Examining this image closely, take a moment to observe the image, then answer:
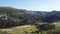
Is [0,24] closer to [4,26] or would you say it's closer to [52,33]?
[4,26]

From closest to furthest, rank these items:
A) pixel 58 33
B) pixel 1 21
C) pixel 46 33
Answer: pixel 58 33
pixel 46 33
pixel 1 21

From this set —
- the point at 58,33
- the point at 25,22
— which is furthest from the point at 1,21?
the point at 58,33

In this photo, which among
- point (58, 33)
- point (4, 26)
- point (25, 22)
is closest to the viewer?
point (58, 33)

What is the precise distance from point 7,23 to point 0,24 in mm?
6954

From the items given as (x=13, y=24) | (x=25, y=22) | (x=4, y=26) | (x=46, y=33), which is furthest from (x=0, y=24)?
(x=46, y=33)

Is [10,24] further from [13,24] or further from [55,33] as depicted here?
[55,33]

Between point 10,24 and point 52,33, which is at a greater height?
point 52,33

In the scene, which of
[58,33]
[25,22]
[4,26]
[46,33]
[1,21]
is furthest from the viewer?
[25,22]

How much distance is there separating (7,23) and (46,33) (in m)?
53.6

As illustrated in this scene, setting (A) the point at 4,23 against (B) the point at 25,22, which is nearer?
(A) the point at 4,23

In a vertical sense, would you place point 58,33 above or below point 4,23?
above

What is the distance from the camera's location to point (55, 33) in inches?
2495

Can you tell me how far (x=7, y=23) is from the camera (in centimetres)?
11362

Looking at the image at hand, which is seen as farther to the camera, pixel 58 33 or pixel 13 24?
pixel 13 24
